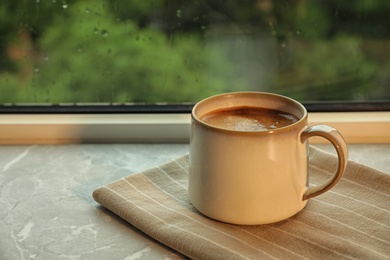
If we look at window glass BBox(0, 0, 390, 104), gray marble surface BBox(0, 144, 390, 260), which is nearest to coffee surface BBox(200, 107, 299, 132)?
gray marble surface BBox(0, 144, 390, 260)

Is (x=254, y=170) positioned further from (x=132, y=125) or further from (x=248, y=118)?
(x=132, y=125)

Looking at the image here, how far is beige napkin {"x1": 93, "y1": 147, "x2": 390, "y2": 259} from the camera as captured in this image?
0.63 m

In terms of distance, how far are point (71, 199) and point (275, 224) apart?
25cm

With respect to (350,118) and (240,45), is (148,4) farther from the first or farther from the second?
(350,118)

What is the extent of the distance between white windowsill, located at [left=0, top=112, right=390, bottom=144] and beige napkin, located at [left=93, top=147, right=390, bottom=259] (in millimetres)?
136

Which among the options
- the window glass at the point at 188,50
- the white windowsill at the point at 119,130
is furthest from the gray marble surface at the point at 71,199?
the window glass at the point at 188,50

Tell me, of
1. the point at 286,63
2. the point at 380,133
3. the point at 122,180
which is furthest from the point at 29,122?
the point at 380,133

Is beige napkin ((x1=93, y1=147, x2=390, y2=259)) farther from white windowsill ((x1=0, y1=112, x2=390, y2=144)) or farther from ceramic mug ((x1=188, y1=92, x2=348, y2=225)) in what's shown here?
white windowsill ((x1=0, y1=112, x2=390, y2=144))

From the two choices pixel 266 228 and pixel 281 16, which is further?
pixel 281 16

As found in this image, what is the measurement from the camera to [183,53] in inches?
38.4

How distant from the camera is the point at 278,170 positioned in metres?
0.63

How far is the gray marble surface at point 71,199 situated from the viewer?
26.3 inches

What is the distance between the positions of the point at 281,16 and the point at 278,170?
39 cm

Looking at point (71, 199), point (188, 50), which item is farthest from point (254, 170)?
point (188, 50)
